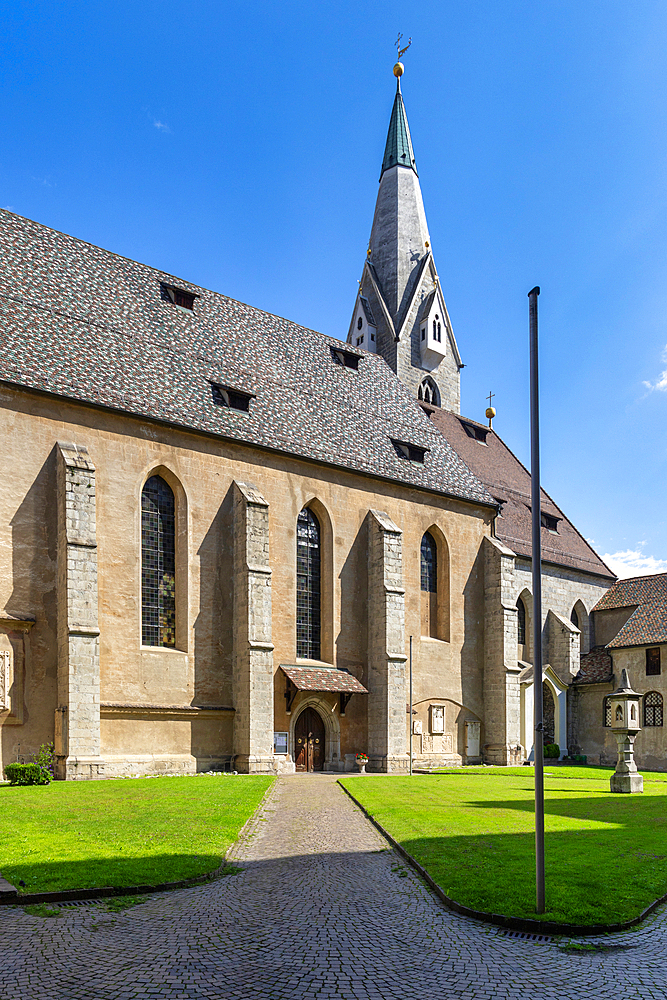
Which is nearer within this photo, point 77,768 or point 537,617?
point 537,617

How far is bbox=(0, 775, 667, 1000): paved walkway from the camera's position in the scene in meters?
6.75

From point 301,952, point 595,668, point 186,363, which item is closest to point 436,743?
point 595,668

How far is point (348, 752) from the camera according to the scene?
3062 cm

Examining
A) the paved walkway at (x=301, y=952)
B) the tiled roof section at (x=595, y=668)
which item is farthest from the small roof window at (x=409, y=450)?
the paved walkway at (x=301, y=952)

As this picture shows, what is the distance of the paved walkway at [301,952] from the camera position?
675cm

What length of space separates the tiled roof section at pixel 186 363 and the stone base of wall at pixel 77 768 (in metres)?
10.4

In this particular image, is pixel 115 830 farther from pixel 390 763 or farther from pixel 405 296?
pixel 405 296

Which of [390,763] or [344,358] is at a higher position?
[344,358]

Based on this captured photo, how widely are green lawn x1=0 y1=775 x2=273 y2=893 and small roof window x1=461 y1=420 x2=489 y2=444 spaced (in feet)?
96.8

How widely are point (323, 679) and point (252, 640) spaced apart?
150 inches

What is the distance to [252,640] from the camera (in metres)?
26.8

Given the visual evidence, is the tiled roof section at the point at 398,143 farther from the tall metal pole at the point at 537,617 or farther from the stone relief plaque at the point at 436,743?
the tall metal pole at the point at 537,617

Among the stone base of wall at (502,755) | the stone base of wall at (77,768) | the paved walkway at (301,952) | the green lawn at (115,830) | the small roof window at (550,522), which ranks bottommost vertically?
the stone base of wall at (502,755)

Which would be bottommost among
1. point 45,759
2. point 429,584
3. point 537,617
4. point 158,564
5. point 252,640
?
point 45,759
